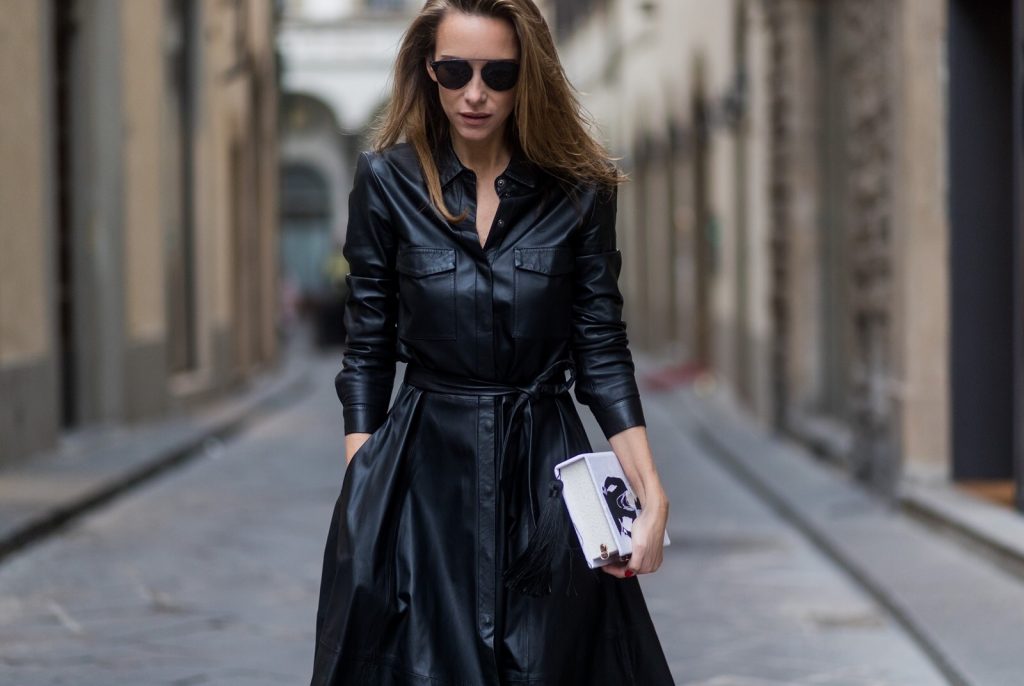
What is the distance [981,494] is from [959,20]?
231 centimetres

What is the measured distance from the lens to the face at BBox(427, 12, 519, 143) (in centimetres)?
304

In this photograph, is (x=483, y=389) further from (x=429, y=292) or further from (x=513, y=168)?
(x=513, y=168)

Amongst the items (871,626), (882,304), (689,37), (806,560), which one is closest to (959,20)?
(882,304)

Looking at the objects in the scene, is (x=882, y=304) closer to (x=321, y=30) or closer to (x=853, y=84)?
(x=853, y=84)

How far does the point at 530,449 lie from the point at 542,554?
0.19m

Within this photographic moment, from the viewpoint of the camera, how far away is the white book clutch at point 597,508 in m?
2.90

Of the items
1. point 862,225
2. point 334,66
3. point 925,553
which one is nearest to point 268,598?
point 925,553

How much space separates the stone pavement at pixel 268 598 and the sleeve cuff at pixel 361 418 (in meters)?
2.55

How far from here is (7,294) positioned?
1093 centimetres

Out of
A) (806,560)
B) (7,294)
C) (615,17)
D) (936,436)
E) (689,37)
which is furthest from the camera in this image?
(615,17)

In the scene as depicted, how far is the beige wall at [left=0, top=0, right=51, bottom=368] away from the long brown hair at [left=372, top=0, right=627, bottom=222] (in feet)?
26.3

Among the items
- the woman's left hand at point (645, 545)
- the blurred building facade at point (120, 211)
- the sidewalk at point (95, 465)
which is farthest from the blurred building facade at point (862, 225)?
the sidewalk at point (95, 465)

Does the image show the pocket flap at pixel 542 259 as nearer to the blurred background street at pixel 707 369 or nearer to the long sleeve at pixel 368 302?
the long sleeve at pixel 368 302

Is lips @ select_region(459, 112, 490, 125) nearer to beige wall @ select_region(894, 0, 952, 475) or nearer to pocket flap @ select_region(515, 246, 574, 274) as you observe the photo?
pocket flap @ select_region(515, 246, 574, 274)
